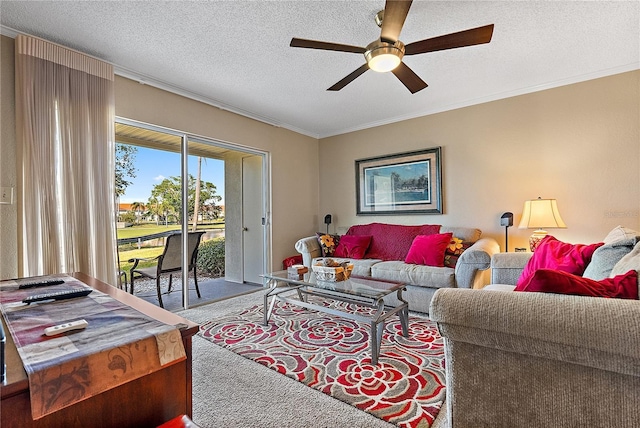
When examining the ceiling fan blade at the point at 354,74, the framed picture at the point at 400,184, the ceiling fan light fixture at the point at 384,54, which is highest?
the ceiling fan blade at the point at 354,74

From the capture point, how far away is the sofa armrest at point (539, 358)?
0.96 metres

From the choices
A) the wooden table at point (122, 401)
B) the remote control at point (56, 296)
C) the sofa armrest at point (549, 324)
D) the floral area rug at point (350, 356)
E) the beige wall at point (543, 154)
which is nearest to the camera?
the wooden table at point (122, 401)

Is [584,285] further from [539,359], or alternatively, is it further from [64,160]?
[64,160]

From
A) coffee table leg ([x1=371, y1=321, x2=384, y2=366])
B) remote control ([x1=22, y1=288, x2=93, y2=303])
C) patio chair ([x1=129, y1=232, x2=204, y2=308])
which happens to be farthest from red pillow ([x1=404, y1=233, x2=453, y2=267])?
remote control ([x1=22, y1=288, x2=93, y2=303])

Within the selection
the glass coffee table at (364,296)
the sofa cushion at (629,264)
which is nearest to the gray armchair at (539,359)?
the sofa cushion at (629,264)

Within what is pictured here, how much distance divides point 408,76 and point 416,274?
6.16 feet

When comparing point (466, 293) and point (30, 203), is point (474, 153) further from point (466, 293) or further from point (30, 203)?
point (30, 203)

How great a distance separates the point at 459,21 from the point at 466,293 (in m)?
2.04

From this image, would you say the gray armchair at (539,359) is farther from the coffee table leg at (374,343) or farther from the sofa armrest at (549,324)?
the coffee table leg at (374,343)

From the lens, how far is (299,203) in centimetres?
488

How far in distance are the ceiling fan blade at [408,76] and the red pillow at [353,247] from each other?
6.65 feet

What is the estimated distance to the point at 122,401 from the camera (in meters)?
0.74

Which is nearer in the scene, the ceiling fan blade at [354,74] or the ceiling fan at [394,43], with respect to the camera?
the ceiling fan at [394,43]

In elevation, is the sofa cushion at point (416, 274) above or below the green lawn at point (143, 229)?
below
